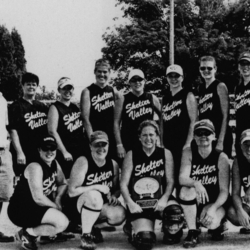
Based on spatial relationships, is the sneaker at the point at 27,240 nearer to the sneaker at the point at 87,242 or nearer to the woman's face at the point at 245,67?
the sneaker at the point at 87,242

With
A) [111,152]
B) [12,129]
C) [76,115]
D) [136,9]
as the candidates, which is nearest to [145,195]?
[111,152]

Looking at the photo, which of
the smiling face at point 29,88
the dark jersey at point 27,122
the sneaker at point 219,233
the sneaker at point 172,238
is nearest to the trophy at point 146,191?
the sneaker at point 172,238

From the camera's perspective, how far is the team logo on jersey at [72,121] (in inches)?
196

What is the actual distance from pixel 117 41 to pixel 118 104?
983 inches

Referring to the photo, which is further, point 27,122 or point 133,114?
point 133,114

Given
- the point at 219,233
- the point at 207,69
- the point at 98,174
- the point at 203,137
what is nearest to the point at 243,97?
the point at 207,69

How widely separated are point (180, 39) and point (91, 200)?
2675 centimetres

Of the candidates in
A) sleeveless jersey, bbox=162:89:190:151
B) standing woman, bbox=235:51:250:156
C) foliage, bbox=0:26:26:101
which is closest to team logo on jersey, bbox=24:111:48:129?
sleeveless jersey, bbox=162:89:190:151

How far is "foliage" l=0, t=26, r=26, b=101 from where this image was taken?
1425 inches

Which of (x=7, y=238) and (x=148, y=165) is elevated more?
(x=148, y=165)

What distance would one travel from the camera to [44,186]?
4.37 meters

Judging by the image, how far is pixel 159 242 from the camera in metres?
4.51

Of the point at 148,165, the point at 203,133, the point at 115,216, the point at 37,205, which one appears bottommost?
the point at 115,216

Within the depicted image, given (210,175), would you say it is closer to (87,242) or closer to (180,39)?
(87,242)
